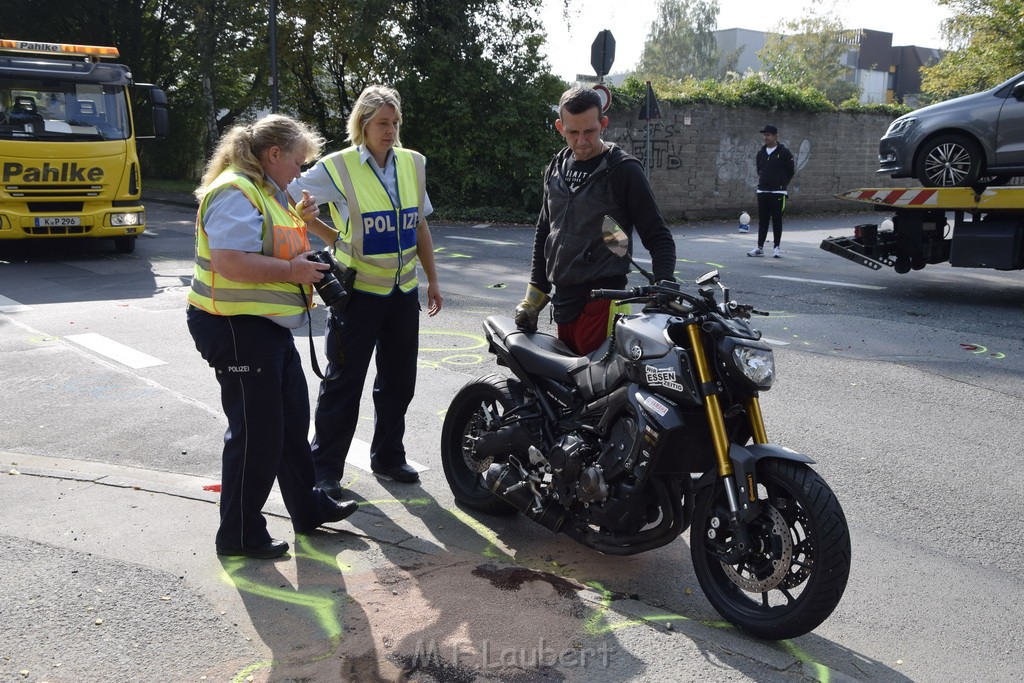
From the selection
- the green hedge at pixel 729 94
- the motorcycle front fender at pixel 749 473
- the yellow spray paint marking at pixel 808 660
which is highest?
the green hedge at pixel 729 94

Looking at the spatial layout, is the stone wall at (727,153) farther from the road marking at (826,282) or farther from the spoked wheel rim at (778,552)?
the spoked wheel rim at (778,552)

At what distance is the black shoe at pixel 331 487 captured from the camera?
479 cm

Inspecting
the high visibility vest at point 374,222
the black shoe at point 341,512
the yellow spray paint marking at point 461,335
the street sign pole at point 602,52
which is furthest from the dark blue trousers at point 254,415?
the street sign pole at point 602,52

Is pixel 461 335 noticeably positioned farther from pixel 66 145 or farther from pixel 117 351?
pixel 66 145

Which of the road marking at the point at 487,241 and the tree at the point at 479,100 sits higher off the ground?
the tree at the point at 479,100

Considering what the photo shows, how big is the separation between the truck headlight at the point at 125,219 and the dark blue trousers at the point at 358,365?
396 inches

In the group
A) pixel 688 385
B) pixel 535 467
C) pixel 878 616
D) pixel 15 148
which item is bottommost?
pixel 878 616


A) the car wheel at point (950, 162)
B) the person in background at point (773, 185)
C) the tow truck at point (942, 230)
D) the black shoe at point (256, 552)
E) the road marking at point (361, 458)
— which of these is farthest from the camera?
the person in background at point (773, 185)

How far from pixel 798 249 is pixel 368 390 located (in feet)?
36.6

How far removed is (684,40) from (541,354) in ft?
293

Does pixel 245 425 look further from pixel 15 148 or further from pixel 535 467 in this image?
pixel 15 148

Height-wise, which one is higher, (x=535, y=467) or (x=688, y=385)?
(x=688, y=385)

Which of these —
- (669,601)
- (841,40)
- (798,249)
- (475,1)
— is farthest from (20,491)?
(841,40)

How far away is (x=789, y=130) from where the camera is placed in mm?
25328
